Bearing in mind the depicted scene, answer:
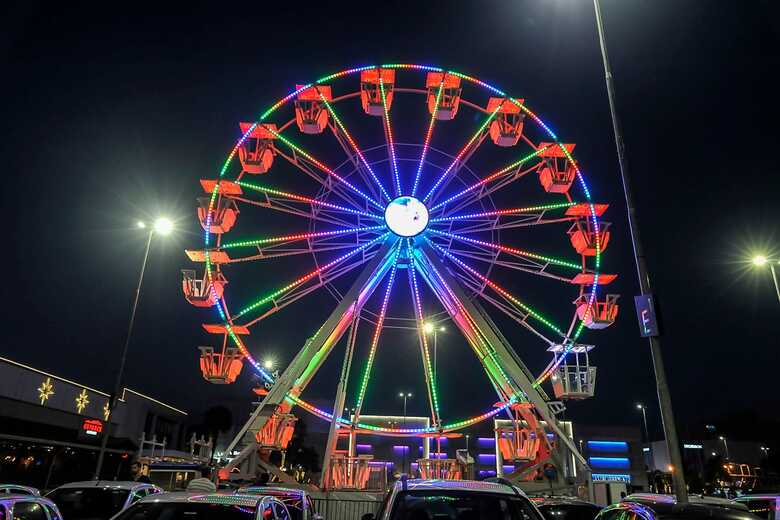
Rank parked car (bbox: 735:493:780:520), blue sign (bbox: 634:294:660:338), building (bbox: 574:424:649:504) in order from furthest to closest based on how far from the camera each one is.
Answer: building (bbox: 574:424:649:504) < blue sign (bbox: 634:294:660:338) < parked car (bbox: 735:493:780:520)

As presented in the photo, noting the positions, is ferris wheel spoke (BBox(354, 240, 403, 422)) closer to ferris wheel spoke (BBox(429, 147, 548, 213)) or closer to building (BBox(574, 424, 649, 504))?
ferris wheel spoke (BBox(429, 147, 548, 213))

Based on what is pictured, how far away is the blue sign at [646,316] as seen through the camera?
361 inches

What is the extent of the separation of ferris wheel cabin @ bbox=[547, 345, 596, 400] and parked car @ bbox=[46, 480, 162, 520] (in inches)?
525

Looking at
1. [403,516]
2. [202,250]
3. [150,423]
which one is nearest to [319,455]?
[150,423]

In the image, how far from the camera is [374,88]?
70.4 ft

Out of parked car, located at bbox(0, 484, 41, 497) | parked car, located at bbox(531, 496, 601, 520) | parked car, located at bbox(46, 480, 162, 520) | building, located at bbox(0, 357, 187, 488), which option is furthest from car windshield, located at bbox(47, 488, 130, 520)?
building, located at bbox(0, 357, 187, 488)

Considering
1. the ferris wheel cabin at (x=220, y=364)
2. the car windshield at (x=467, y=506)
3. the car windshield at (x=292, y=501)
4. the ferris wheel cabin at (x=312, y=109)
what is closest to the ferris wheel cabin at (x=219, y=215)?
the ferris wheel cabin at (x=312, y=109)

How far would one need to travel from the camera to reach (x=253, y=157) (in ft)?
66.9

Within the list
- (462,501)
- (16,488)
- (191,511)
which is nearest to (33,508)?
(191,511)

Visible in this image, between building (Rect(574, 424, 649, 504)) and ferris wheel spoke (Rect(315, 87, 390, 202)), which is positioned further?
building (Rect(574, 424, 649, 504))

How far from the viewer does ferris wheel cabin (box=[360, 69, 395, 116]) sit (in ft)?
70.2

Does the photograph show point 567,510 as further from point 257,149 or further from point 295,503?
point 257,149

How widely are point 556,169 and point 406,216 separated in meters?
5.64

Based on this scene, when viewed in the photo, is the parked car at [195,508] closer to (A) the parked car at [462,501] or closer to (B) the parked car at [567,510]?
(A) the parked car at [462,501]
